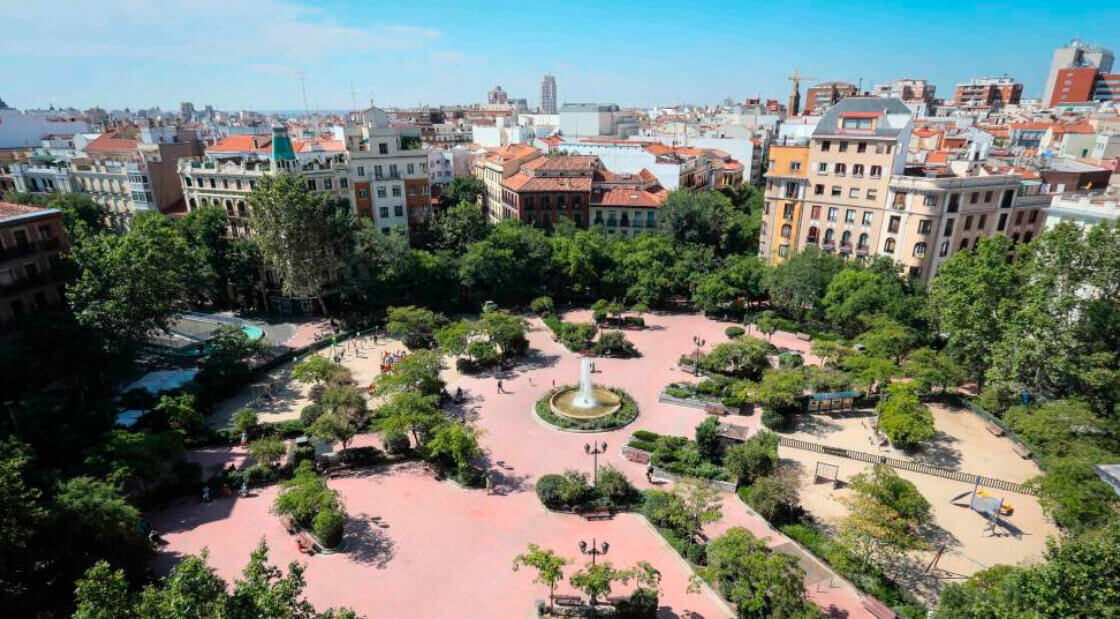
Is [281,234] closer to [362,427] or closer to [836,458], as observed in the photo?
[362,427]

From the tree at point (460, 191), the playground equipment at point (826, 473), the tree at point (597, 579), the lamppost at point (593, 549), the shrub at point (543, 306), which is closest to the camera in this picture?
the tree at point (597, 579)

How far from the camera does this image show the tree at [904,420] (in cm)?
3481

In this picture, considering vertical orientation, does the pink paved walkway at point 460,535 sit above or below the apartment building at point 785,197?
below

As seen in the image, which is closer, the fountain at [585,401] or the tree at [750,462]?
the tree at [750,462]

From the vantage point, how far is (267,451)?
33.2m

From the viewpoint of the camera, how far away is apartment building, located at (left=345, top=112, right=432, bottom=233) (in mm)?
65812

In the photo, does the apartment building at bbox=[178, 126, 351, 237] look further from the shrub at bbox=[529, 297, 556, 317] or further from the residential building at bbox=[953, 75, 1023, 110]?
the residential building at bbox=[953, 75, 1023, 110]

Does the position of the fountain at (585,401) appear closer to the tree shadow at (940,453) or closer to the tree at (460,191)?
the tree shadow at (940,453)

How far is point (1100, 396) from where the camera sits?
34.9 meters

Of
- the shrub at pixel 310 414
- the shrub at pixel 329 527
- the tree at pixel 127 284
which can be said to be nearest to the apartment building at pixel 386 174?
the tree at pixel 127 284

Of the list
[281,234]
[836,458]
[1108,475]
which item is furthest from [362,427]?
[1108,475]

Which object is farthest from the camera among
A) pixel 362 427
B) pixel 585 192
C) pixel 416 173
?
pixel 585 192

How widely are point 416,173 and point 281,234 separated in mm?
21389

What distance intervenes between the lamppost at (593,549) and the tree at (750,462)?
357 inches
